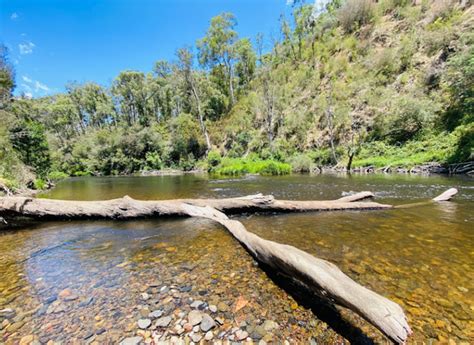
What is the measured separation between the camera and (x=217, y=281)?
330 centimetres

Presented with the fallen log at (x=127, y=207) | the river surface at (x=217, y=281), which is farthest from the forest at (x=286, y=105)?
the river surface at (x=217, y=281)

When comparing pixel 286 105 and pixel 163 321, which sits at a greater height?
pixel 286 105

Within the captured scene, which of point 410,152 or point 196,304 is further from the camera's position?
point 410,152

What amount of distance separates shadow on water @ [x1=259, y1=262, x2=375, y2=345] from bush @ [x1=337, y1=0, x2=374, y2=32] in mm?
49086

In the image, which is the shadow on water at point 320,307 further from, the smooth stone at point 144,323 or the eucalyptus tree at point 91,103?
the eucalyptus tree at point 91,103

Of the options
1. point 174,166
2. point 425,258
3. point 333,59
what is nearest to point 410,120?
point 333,59

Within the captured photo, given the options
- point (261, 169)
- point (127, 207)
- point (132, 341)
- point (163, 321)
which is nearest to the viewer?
point (132, 341)

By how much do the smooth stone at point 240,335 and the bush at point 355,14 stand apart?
50064 millimetres

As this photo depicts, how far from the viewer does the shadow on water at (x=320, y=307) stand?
217cm

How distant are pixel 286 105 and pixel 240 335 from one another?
3803 centimetres

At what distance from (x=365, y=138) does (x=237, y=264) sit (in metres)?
27.0

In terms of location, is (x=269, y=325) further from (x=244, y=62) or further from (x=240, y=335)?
(x=244, y=62)

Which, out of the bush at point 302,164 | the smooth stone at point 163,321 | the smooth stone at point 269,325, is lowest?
the smooth stone at point 269,325

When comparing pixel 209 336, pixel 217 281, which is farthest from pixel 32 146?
pixel 209 336
